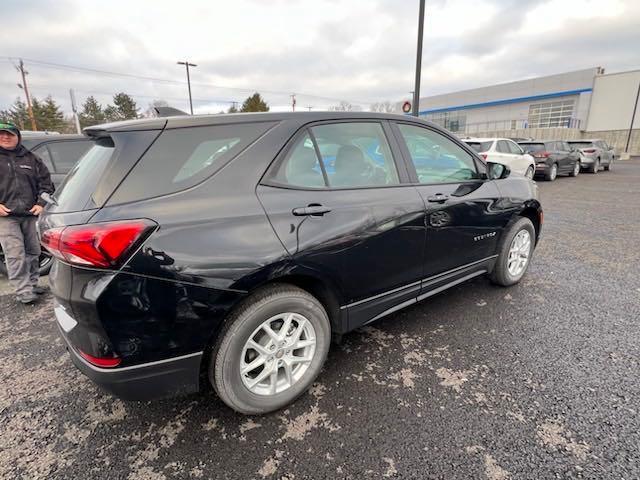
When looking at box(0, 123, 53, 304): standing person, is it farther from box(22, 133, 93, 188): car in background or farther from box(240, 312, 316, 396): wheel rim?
box(240, 312, 316, 396): wheel rim

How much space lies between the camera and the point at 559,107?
137 ft

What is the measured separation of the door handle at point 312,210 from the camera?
1.93 meters

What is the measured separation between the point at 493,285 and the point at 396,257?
1.90 metres

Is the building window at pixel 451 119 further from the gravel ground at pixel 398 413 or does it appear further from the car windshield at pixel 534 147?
the gravel ground at pixel 398 413

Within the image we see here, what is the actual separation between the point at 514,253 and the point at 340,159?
2.36 metres

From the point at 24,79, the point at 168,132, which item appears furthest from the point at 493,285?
the point at 24,79

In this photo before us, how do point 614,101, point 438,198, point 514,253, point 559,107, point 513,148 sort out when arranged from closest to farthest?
point 438,198
point 514,253
point 513,148
point 614,101
point 559,107

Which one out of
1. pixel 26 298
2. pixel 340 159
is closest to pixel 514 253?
pixel 340 159

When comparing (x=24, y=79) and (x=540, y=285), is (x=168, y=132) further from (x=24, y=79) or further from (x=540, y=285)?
(x=24, y=79)

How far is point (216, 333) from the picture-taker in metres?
1.76

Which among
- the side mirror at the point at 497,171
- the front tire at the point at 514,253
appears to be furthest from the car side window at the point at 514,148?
the side mirror at the point at 497,171

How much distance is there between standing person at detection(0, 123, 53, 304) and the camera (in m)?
3.38

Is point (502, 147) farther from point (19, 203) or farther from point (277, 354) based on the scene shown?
point (19, 203)

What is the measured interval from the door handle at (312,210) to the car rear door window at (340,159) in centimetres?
14
